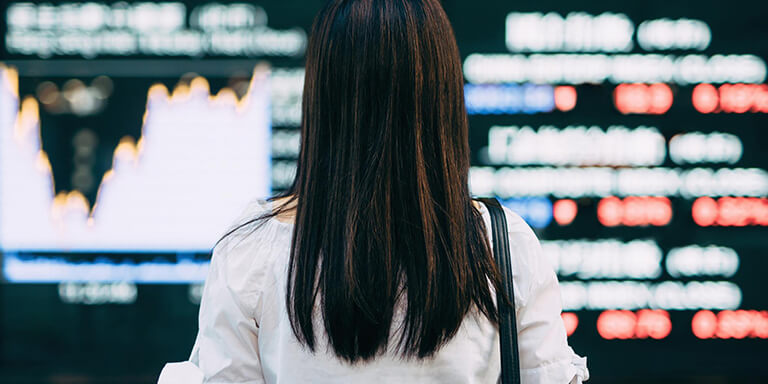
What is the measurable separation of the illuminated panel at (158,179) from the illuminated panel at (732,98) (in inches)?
79.1

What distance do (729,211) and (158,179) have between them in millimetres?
2630

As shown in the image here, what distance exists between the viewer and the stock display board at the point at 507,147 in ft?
10.9

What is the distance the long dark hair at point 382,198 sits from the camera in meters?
0.97

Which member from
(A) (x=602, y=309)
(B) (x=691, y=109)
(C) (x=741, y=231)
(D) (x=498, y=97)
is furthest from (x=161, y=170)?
(C) (x=741, y=231)

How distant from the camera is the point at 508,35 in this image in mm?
3344

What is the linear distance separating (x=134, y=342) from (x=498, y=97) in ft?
6.71

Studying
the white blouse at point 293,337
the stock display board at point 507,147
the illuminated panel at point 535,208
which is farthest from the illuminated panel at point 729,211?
the white blouse at point 293,337

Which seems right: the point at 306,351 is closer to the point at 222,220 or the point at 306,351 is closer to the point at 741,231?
the point at 222,220

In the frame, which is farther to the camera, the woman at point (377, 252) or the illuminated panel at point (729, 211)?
the illuminated panel at point (729, 211)

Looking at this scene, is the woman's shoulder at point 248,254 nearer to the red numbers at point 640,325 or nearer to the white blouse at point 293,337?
the white blouse at point 293,337

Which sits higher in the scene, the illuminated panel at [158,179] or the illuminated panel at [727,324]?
the illuminated panel at [158,179]

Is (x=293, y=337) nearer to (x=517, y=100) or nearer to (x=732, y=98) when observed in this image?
(x=517, y=100)

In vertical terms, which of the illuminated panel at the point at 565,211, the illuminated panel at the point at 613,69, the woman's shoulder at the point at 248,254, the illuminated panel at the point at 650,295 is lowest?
the illuminated panel at the point at 650,295

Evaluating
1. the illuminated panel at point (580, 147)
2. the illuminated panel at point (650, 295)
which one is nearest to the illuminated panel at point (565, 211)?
the illuminated panel at point (580, 147)
